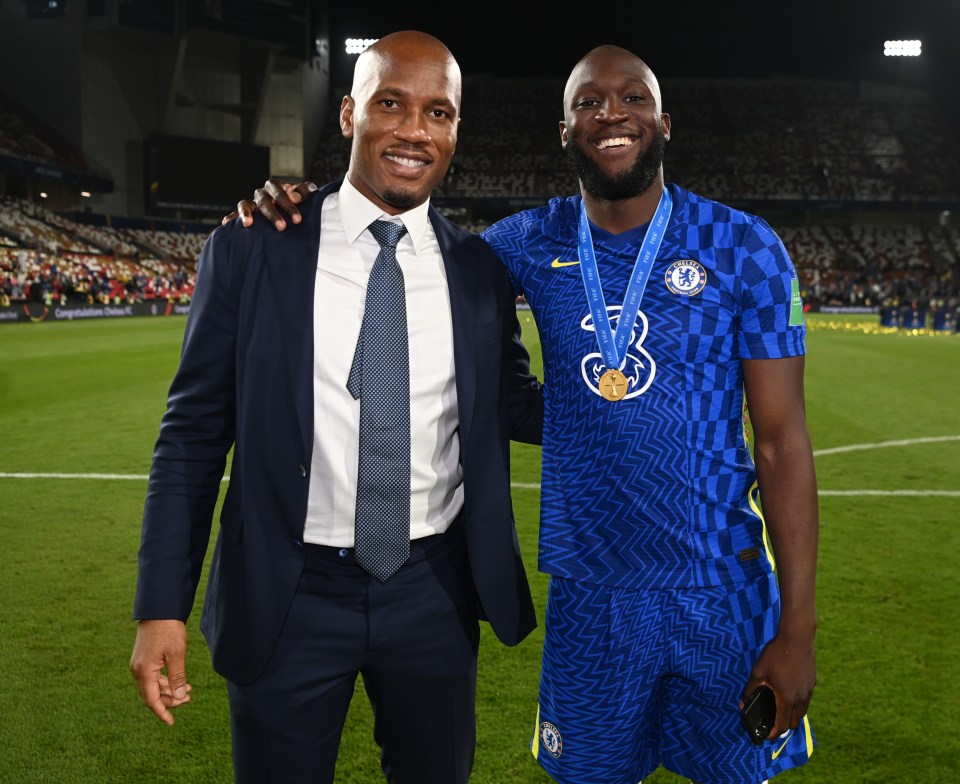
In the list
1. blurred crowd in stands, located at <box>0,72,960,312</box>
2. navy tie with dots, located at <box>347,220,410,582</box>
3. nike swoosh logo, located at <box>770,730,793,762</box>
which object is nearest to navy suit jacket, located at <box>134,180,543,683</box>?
navy tie with dots, located at <box>347,220,410,582</box>

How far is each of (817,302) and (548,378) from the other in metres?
42.4

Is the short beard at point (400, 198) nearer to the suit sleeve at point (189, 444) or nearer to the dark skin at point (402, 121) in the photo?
the dark skin at point (402, 121)

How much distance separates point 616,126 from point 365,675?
1572 millimetres

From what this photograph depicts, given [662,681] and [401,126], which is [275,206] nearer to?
[401,126]

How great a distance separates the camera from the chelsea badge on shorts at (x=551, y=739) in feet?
7.47

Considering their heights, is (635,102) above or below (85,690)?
above

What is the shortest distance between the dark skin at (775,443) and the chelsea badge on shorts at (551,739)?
1.70 feet

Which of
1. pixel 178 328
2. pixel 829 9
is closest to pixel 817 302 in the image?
pixel 829 9

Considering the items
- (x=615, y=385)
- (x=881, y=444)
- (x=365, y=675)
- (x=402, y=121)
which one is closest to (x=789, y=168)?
(x=881, y=444)

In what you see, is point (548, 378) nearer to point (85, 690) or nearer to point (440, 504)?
point (440, 504)

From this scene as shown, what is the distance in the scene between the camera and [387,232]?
2.02m

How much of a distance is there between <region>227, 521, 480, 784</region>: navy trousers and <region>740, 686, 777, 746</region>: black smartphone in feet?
2.17

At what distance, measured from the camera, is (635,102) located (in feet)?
7.79

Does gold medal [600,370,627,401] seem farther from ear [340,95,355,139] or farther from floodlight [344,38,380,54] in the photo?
floodlight [344,38,380,54]
